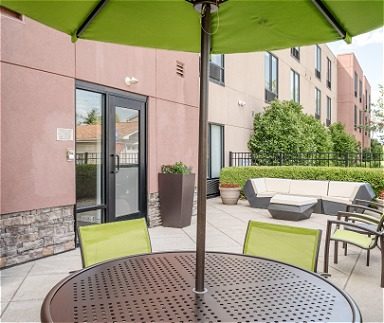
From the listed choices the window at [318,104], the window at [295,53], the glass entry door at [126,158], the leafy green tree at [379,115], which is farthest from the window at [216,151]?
the window at [318,104]

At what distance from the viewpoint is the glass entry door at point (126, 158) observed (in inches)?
232

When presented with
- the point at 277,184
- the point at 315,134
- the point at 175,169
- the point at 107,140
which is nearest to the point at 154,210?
the point at 175,169

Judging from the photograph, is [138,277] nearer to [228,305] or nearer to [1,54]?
[228,305]

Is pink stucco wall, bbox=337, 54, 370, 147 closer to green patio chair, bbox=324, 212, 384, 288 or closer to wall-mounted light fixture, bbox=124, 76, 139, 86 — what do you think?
wall-mounted light fixture, bbox=124, 76, 139, 86

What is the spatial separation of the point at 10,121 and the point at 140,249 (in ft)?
8.88

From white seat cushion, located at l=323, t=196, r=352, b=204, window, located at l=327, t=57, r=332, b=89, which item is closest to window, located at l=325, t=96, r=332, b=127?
window, located at l=327, t=57, r=332, b=89

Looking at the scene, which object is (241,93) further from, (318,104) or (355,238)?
(318,104)

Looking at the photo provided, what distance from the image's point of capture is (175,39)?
2727 millimetres

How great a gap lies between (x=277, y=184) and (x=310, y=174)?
3.15 feet

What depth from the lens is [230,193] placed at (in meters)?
9.59

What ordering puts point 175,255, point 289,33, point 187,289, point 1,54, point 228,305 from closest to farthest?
point 228,305 → point 187,289 → point 175,255 → point 289,33 → point 1,54

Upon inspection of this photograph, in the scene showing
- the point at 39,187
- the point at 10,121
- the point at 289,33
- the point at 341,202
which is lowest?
the point at 341,202

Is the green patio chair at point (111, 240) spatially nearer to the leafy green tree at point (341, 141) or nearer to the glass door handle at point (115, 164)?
the glass door handle at point (115, 164)

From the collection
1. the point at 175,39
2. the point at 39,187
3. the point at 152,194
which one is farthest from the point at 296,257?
the point at 152,194
